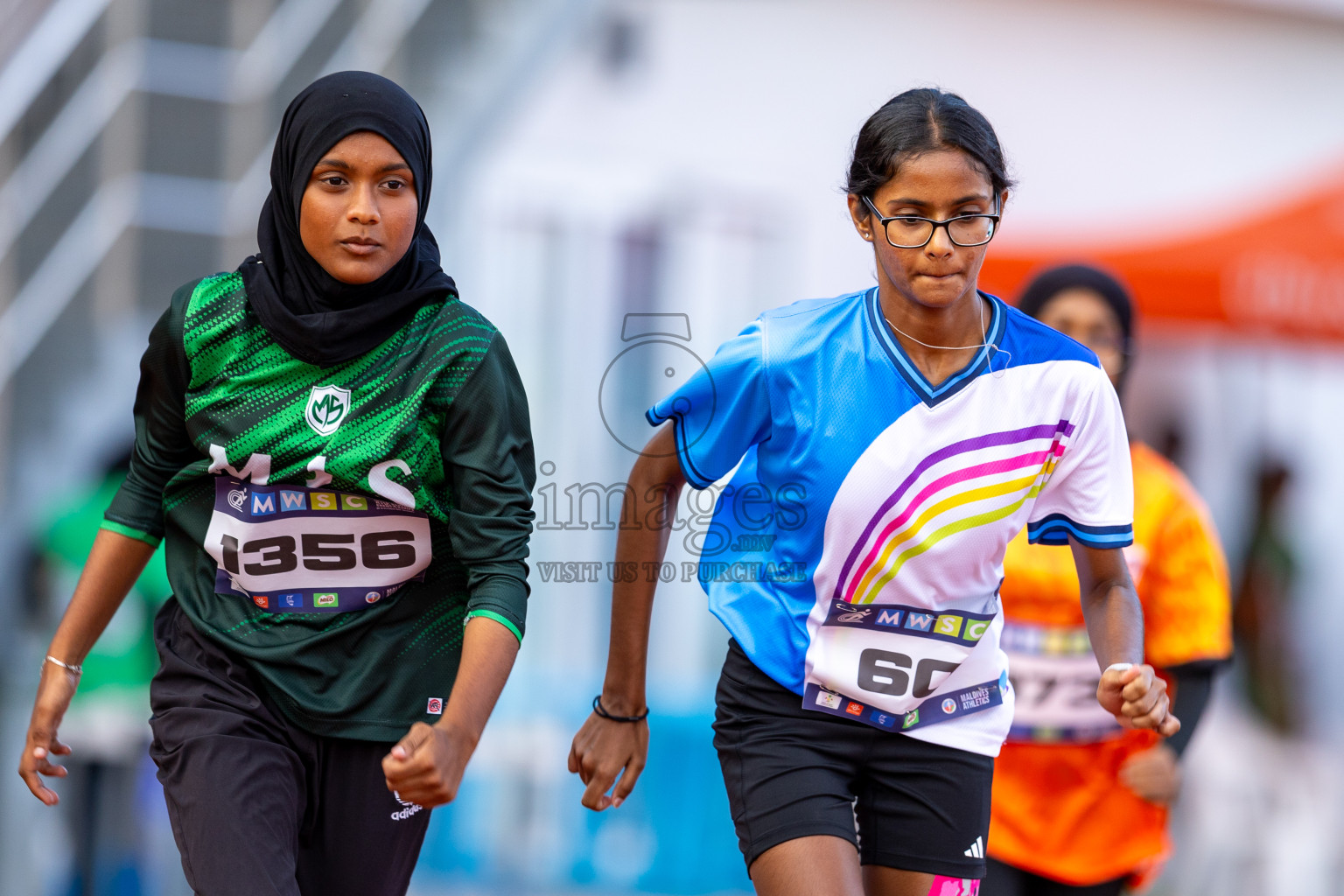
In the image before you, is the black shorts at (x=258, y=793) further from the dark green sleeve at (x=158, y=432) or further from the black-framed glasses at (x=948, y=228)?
the black-framed glasses at (x=948, y=228)

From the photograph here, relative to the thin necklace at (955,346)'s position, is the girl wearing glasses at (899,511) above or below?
below

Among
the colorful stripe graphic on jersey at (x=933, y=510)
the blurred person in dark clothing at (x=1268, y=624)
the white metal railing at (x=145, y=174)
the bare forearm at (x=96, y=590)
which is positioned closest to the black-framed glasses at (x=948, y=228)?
the colorful stripe graphic on jersey at (x=933, y=510)

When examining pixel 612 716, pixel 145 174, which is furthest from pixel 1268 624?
pixel 612 716

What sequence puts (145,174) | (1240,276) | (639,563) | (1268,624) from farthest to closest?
1. (1268,624)
2. (1240,276)
3. (145,174)
4. (639,563)

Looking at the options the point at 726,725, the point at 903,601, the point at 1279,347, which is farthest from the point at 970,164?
the point at 1279,347

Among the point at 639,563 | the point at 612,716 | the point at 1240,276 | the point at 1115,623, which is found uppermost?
the point at 1240,276

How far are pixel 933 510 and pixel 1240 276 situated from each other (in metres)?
6.32

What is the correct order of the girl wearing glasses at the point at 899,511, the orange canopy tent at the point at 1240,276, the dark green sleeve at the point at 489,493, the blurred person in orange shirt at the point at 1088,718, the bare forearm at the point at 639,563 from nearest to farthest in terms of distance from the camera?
1. the dark green sleeve at the point at 489,493
2. the girl wearing glasses at the point at 899,511
3. the bare forearm at the point at 639,563
4. the blurred person in orange shirt at the point at 1088,718
5. the orange canopy tent at the point at 1240,276

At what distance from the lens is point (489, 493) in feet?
9.05

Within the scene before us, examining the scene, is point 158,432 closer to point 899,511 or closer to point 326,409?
point 326,409

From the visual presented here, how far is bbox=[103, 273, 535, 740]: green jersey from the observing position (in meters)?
2.78

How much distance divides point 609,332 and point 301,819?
6.93 m

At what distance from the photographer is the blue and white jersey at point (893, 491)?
2879 mm

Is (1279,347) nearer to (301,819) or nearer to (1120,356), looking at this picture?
(1120,356)
